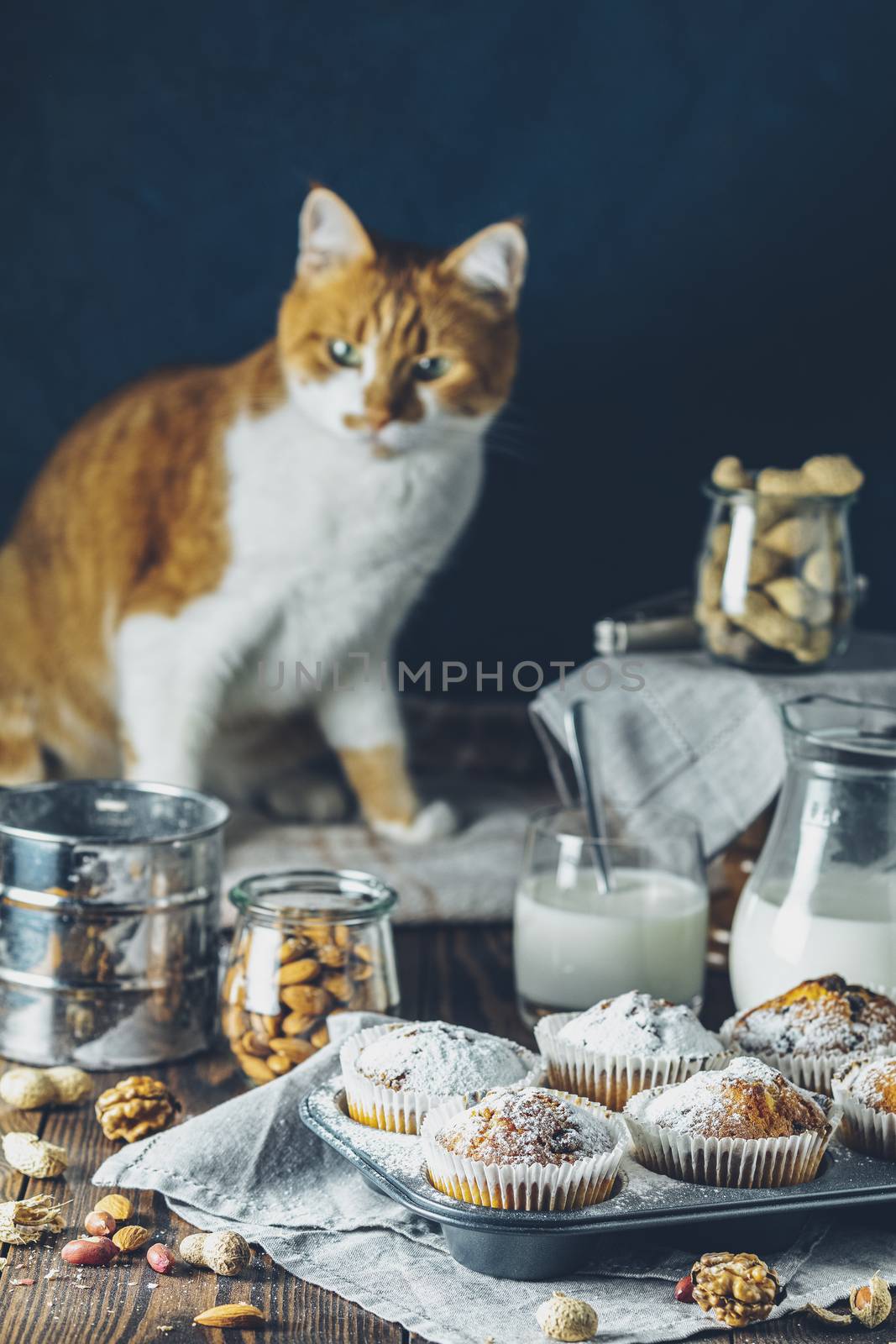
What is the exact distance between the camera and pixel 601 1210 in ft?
2.69

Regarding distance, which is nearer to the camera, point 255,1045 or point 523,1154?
point 523,1154

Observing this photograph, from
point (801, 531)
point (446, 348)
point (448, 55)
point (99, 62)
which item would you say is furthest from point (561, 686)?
point (99, 62)

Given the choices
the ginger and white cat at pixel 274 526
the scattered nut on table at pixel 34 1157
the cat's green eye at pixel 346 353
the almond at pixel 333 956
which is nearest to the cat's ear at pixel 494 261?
the ginger and white cat at pixel 274 526

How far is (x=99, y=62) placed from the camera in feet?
6.45

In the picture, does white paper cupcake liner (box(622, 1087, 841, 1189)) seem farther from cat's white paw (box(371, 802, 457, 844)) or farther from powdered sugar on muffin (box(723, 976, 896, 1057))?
cat's white paw (box(371, 802, 457, 844))

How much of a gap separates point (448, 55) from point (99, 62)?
44 centimetres

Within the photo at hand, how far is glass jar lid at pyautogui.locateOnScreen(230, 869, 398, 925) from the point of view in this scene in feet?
3.80

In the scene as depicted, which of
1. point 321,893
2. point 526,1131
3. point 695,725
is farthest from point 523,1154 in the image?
point 695,725

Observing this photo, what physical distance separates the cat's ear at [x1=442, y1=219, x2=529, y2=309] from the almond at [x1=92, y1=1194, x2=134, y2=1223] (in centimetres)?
106

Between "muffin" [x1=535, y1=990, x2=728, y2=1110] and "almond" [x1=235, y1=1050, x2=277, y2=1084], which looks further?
"almond" [x1=235, y1=1050, x2=277, y2=1084]

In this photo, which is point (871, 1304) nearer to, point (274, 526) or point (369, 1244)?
point (369, 1244)

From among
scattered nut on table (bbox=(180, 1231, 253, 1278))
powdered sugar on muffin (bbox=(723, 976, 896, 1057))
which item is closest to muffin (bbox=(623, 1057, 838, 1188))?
powdered sugar on muffin (bbox=(723, 976, 896, 1057))

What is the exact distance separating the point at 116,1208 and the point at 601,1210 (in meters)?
0.30

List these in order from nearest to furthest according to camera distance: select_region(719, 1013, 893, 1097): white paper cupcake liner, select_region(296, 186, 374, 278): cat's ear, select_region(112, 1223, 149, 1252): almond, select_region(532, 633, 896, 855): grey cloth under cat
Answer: select_region(112, 1223, 149, 1252): almond → select_region(719, 1013, 893, 1097): white paper cupcake liner → select_region(532, 633, 896, 855): grey cloth under cat → select_region(296, 186, 374, 278): cat's ear
